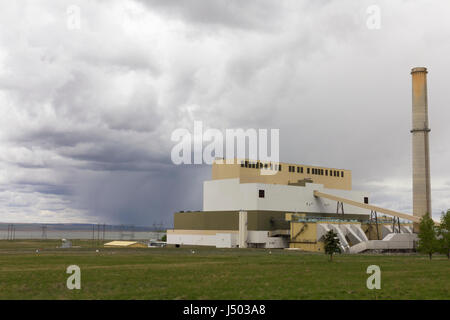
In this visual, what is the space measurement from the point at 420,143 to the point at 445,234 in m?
46.7

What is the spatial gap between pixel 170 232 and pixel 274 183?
3679 cm

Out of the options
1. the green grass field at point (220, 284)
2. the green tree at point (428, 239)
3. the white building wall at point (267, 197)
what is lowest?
the green grass field at point (220, 284)

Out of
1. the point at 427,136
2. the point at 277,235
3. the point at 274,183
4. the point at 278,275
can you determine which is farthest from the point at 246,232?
the point at 278,275

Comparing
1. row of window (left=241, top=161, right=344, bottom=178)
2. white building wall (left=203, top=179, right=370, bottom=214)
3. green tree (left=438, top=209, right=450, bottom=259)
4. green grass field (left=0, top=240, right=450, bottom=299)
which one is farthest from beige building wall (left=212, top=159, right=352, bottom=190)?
green grass field (left=0, top=240, right=450, bottom=299)

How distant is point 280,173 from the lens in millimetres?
141875

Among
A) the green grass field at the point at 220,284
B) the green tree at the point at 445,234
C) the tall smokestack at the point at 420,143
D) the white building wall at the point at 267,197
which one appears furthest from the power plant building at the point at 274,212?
the green grass field at the point at 220,284

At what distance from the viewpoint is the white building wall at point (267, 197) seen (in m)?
129

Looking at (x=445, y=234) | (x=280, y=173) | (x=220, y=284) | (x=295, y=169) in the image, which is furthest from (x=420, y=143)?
(x=220, y=284)

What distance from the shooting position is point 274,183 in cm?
14050

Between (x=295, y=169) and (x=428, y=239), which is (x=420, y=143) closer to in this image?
(x=295, y=169)

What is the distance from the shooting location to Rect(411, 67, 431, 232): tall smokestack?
4924 inches

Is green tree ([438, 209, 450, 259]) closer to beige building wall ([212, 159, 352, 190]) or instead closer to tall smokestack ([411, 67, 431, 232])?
tall smokestack ([411, 67, 431, 232])

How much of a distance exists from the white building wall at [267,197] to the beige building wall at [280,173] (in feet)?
11.0

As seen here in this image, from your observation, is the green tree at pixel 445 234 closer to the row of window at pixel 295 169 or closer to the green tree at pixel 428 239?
the green tree at pixel 428 239
